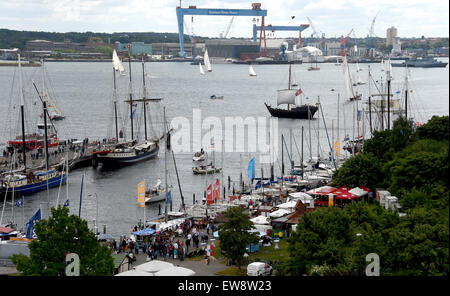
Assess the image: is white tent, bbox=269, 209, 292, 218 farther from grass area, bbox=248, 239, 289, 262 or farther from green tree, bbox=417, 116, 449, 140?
green tree, bbox=417, 116, 449, 140

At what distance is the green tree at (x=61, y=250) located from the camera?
11234 millimetres

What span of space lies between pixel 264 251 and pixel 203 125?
3776cm

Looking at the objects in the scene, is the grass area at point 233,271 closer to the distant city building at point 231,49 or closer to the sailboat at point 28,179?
the sailboat at point 28,179

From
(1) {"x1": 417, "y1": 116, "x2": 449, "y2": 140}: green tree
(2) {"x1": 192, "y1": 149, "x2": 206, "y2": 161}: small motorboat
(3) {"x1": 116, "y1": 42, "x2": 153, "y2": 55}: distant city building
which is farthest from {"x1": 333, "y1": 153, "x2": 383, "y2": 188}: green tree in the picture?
(3) {"x1": 116, "y1": 42, "x2": 153, "y2": 55}: distant city building

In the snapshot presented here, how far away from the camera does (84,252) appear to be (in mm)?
11688

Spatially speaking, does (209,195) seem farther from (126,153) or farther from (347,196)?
(126,153)

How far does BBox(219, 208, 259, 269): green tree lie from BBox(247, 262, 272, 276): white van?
2.76ft

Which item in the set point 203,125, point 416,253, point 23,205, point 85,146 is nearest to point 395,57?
point 203,125

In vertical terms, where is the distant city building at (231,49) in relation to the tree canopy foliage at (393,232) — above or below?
above

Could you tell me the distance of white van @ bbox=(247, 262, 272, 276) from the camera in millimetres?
13844

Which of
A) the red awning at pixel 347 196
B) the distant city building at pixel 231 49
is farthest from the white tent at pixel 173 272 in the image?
the distant city building at pixel 231 49

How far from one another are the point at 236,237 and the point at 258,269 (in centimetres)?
121

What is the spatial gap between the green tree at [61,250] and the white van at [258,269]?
10.5 feet
